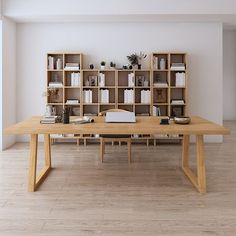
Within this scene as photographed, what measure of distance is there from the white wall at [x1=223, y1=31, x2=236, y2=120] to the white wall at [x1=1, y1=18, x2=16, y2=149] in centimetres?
653

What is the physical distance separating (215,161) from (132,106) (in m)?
2.14

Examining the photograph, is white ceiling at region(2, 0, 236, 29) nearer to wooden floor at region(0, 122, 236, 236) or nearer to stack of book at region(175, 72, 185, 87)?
stack of book at region(175, 72, 185, 87)

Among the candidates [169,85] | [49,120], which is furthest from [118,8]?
[49,120]

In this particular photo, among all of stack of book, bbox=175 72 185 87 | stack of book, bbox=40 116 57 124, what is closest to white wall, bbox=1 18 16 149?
stack of book, bbox=40 116 57 124

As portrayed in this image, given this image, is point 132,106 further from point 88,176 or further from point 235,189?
point 235,189

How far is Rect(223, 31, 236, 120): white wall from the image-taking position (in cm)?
1022

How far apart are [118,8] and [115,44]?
34.5 inches

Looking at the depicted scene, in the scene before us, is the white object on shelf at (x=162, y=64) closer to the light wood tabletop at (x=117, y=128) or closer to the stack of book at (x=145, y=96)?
the stack of book at (x=145, y=96)

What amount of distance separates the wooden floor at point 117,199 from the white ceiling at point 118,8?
97.0 inches

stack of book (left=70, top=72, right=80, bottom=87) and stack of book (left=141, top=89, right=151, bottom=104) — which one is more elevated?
stack of book (left=70, top=72, right=80, bottom=87)

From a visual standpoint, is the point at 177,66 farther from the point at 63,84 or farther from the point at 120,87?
the point at 63,84

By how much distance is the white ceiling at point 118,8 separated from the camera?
574cm

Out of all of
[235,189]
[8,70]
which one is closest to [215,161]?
[235,189]

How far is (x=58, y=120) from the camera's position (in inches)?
155
